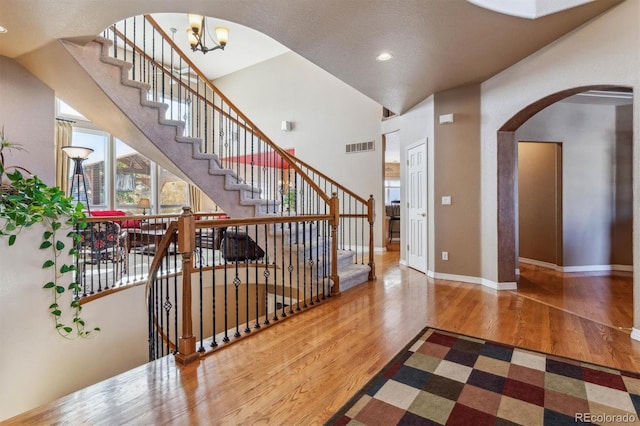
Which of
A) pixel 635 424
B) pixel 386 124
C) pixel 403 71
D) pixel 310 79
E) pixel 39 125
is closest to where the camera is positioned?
pixel 635 424

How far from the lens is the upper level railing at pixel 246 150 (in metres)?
3.68

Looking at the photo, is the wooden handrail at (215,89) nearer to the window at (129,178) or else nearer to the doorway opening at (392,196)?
the doorway opening at (392,196)

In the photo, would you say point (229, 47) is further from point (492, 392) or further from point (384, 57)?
point (492, 392)

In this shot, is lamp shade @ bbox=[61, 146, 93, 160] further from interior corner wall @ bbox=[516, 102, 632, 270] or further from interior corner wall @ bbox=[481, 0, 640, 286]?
interior corner wall @ bbox=[516, 102, 632, 270]

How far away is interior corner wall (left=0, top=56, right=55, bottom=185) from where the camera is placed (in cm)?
310

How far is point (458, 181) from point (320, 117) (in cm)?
399

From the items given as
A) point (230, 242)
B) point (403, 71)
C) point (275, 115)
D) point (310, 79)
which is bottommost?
point (230, 242)

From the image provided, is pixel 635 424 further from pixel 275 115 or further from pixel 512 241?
pixel 275 115

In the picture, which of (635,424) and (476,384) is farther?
(476,384)

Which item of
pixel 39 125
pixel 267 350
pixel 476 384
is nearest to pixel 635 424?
pixel 476 384

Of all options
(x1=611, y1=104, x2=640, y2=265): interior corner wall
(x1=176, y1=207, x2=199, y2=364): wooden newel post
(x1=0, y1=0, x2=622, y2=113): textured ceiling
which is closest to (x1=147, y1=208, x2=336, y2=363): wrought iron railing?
(x1=176, y1=207, x2=199, y2=364): wooden newel post

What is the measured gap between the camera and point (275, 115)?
8102 mm

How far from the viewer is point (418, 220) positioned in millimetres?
5059

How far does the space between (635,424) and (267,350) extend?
209 centimetres
